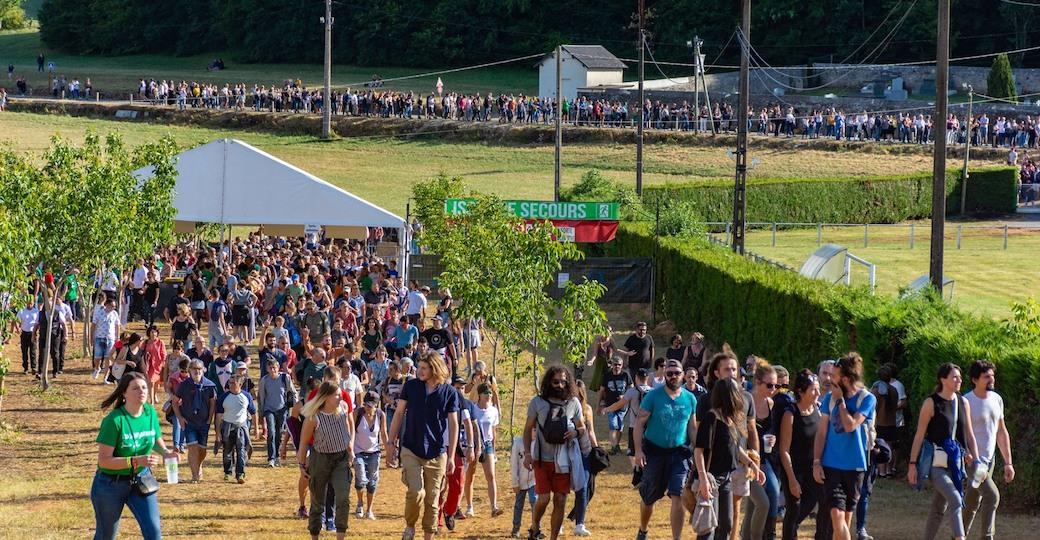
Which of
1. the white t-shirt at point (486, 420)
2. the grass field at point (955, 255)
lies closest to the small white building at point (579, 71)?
the grass field at point (955, 255)

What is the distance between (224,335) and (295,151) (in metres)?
42.7

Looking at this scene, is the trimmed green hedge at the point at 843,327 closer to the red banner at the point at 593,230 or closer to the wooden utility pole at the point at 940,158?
the wooden utility pole at the point at 940,158

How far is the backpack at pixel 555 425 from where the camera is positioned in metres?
10.7

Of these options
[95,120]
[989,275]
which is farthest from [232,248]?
[95,120]

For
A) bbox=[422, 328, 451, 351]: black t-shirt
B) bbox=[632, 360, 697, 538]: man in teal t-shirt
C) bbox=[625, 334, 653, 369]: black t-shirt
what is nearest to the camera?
bbox=[632, 360, 697, 538]: man in teal t-shirt

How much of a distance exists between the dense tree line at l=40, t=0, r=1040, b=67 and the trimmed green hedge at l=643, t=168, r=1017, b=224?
27134 mm

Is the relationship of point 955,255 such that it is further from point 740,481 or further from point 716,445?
point 716,445

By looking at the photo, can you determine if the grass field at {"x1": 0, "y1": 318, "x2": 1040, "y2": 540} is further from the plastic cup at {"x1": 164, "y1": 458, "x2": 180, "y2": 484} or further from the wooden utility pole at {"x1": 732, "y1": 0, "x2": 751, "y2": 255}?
the wooden utility pole at {"x1": 732, "y1": 0, "x2": 751, "y2": 255}

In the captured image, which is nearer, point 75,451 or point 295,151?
point 75,451

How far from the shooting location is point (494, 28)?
317 ft

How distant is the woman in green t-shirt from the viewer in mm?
9164

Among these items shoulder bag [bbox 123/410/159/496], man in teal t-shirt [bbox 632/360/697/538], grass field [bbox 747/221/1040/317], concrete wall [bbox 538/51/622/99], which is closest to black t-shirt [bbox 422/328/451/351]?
man in teal t-shirt [bbox 632/360/697/538]

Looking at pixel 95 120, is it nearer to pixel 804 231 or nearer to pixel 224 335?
pixel 804 231

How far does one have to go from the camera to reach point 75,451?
1756 cm
